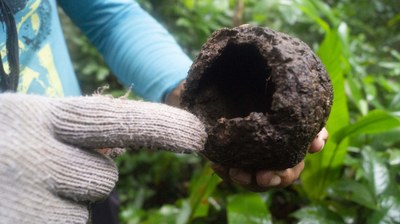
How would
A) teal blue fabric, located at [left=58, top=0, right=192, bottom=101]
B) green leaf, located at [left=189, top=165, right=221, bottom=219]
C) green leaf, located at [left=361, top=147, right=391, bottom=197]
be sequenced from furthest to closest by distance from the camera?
green leaf, located at [left=189, top=165, right=221, bottom=219]
green leaf, located at [left=361, top=147, right=391, bottom=197]
teal blue fabric, located at [left=58, top=0, right=192, bottom=101]

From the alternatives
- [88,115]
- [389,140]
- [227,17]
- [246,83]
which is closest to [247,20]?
[227,17]

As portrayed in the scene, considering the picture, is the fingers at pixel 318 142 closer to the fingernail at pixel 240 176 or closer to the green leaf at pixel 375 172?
the fingernail at pixel 240 176

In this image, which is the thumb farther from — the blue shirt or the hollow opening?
the blue shirt

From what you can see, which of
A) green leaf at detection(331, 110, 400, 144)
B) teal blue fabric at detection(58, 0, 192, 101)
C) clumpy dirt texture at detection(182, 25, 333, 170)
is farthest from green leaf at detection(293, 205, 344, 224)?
teal blue fabric at detection(58, 0, 192, 101)

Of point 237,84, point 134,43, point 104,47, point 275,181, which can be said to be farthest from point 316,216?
point 104,47

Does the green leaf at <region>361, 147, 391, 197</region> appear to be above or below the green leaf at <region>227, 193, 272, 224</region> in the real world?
above

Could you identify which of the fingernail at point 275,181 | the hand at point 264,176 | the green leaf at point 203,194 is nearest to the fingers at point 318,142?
the hand at point 264,176

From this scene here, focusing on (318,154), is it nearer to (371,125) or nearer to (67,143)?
(371,125)
